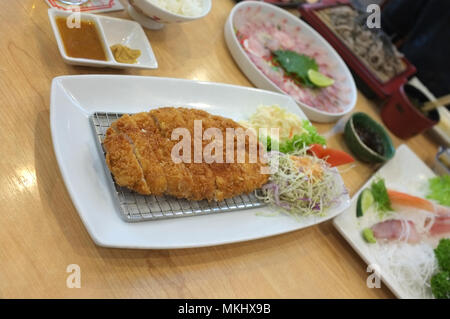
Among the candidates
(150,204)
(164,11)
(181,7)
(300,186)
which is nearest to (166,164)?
(150,204)

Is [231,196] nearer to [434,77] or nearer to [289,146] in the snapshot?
[289,146]

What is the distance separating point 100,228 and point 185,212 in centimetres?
45

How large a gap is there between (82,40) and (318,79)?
2.08 m

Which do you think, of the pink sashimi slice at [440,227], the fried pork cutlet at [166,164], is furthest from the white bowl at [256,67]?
the pink sashimi slice at [440,227]

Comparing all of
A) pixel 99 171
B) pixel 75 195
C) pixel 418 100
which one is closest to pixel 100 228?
pixel 75 195

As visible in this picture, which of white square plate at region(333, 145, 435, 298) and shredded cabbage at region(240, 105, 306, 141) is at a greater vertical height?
shredded cabbage at region(240, 105, 306, 141)

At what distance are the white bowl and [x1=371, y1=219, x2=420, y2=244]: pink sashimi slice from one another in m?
1.00

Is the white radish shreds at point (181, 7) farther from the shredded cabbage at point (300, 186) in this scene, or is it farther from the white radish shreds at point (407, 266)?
the white radish shreds at point (407, 266)

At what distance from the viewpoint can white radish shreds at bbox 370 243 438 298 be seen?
7.93 feet

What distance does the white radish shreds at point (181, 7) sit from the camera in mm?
2513

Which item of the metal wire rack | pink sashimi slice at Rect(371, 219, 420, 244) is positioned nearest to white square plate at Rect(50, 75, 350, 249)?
the metal wire rack

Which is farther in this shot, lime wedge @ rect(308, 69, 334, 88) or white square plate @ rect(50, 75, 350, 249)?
lime wedge @ rect(308, 69, 334, 88)

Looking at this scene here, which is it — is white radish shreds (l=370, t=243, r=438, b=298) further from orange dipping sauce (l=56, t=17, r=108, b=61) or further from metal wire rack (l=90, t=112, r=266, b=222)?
orange dipping sauce (l=56, t=17, r=108, b=61)

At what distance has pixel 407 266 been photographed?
2.49 meters
